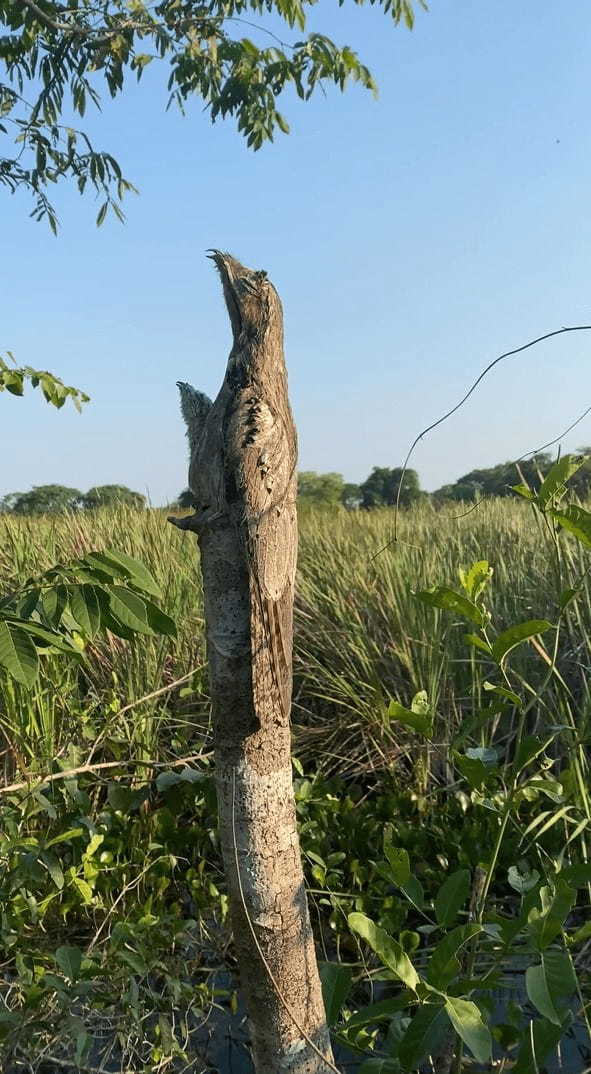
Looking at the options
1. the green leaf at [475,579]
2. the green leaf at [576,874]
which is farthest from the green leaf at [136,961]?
the green leaf at [475,579]

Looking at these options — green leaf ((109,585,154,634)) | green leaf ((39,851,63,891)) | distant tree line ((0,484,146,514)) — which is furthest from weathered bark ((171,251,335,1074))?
distant tree line ((0,484,146,514))

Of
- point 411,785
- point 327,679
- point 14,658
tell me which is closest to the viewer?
point 14,658

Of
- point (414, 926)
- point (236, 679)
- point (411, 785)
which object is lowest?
point (414, 926)

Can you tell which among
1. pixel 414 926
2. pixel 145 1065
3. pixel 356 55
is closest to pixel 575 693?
pixel 414 926

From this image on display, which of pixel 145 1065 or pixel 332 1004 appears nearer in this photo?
pixel 332 1004

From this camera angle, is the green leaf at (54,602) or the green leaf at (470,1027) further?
the green leaf at (54,602)

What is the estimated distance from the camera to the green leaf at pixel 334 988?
47.9 inches

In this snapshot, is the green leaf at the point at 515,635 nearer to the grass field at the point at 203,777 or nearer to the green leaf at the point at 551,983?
the grass field at the point at 203,777

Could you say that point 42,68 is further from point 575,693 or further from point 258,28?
point 575,693

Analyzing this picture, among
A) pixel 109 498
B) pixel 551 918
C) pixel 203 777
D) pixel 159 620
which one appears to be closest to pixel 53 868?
pixel 203 777

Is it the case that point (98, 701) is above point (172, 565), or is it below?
below

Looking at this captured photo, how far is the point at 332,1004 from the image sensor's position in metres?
1.22

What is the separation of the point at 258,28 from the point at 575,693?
4120 mm

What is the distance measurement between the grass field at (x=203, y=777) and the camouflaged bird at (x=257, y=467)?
0.45m
